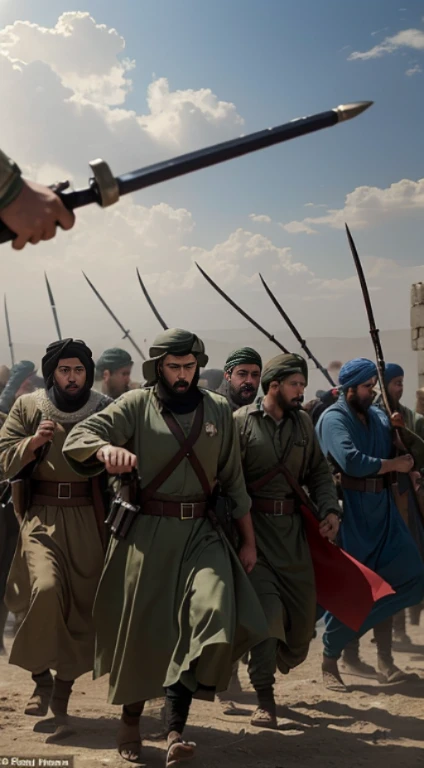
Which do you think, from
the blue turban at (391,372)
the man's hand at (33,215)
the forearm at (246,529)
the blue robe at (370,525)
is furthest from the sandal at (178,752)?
the blue turban at (391,372)

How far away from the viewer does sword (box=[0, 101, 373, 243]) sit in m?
3.54

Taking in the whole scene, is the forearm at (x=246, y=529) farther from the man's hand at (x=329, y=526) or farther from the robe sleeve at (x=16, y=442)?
the robe sleeve at (x=16, y=442)

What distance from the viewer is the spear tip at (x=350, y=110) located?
4.16 metres

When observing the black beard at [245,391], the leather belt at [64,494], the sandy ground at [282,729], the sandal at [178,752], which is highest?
the black beard at [245,391]

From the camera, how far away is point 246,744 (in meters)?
5.69

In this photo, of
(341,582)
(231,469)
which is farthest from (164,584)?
(341,582)

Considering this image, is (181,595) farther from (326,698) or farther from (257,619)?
(326,698)

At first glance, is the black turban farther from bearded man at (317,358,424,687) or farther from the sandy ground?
the sandy ground

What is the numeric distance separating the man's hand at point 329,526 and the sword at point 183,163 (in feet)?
9.31

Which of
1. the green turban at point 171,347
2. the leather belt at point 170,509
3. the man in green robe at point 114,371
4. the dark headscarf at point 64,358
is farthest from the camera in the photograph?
the man in green robe at point 114,371

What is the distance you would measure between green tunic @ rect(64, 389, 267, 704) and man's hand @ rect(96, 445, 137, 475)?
0.15 m

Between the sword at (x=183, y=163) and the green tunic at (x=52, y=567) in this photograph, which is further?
the green tunic at (x=52, y=567)

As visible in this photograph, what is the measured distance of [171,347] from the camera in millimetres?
5691

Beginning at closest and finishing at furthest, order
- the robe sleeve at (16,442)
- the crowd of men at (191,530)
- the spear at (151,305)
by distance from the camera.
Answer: the crowd of men at (191,530) < the robe sleeve at (16,442) < the spear at (151,305)
